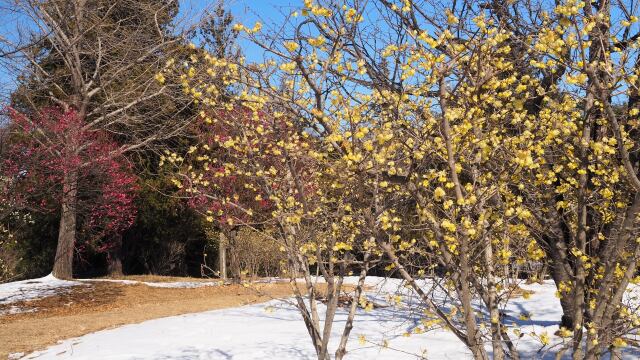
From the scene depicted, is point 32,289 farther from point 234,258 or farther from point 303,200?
point 303,200

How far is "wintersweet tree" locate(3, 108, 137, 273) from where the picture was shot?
1157 centimetres

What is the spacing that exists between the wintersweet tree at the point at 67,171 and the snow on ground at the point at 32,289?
1039 millimetres

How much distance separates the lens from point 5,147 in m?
11.4

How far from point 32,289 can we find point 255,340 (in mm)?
7734

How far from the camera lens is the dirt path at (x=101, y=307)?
8523 millimetres

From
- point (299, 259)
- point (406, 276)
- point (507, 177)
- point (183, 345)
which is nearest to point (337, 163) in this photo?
point (406, 276)

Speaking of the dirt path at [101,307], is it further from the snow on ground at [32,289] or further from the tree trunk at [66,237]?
the tree trunk at [66,237]

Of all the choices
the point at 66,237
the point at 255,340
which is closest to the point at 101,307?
the point at 66,237

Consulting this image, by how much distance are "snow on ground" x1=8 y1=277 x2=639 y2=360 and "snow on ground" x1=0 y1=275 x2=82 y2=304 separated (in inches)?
170

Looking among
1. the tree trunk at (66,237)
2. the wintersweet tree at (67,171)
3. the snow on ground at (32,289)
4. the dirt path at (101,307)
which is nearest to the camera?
the dirt path at (101,307)

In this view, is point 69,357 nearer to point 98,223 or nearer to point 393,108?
point 393,108

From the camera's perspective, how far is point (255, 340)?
299 inches

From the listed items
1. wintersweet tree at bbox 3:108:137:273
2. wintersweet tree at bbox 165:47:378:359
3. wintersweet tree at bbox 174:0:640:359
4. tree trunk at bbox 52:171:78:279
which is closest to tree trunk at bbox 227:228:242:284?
wintersweet tree at bbox 165:47:378:359

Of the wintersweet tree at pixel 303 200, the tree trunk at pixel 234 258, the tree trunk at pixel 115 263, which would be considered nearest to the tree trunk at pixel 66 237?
the tree trunk at pixel 115 263
